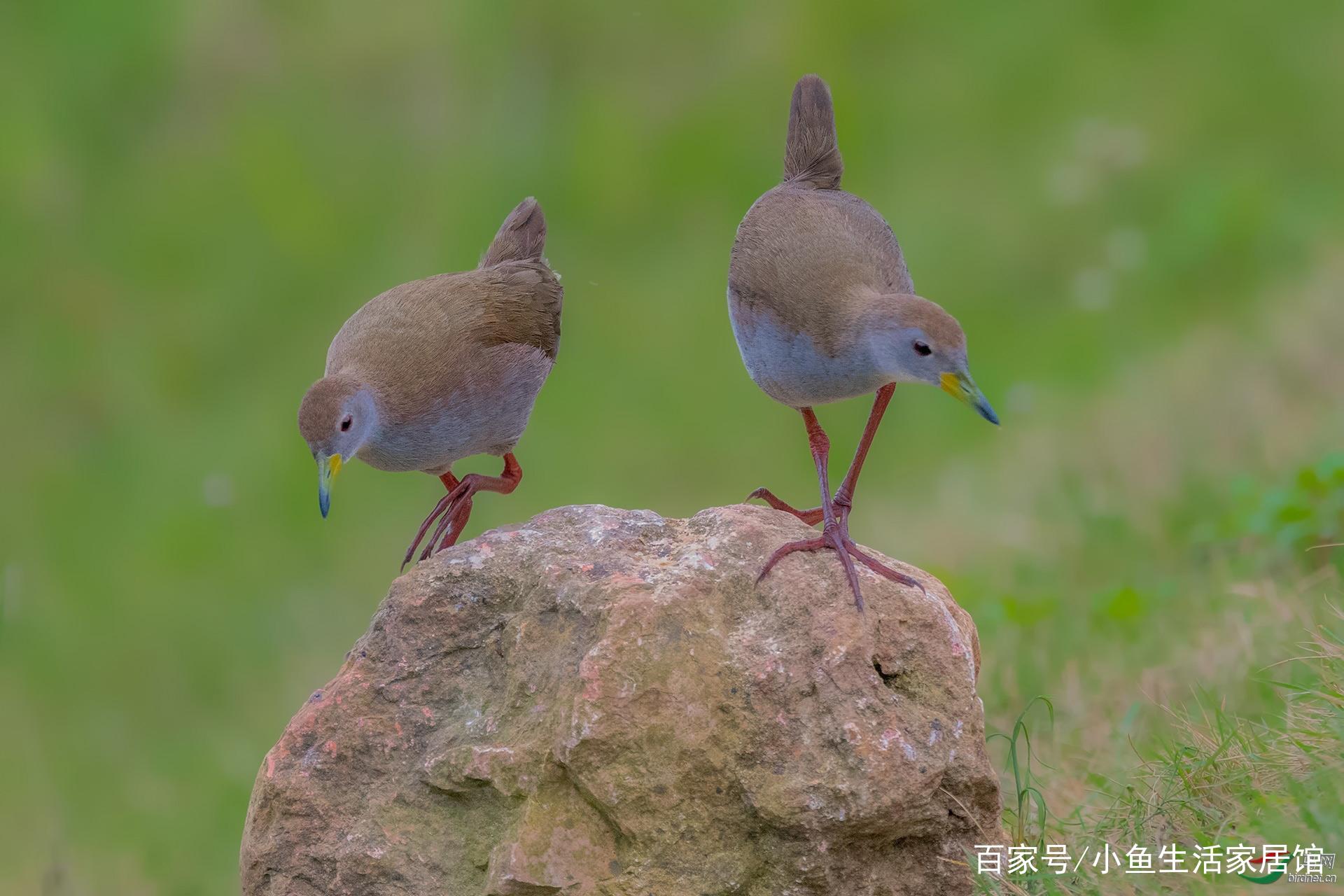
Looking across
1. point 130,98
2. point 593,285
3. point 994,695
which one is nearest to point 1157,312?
point 593,285

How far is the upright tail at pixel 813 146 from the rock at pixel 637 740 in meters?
1.73

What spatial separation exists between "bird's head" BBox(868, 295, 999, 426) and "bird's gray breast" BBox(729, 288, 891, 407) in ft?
0.32

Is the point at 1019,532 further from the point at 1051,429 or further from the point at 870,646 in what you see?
the point at 870,646

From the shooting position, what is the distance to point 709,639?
3957 millimetres

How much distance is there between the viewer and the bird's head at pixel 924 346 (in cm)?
425

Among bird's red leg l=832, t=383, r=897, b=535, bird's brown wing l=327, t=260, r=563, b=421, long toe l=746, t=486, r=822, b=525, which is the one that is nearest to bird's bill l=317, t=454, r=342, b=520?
bird's brown wing l=327, t=260, r=563, b=421

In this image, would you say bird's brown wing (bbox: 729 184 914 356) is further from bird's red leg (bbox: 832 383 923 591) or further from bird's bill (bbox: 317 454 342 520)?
bird's bill (bbox: 317 454 342 520)

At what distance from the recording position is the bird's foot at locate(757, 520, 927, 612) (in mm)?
4141

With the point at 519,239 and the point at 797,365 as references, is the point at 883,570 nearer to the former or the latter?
the point at 797,365

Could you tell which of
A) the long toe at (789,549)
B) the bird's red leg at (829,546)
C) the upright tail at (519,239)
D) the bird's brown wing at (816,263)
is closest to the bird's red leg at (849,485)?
the bird's red leg at (829,546)

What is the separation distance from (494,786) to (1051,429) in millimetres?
6419

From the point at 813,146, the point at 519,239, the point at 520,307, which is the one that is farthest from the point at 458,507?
the point at 813,146

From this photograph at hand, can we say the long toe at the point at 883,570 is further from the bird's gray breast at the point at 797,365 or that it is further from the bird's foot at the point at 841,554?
the bird's gray breast at the point at 797,365

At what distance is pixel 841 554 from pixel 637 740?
2.76 ft
